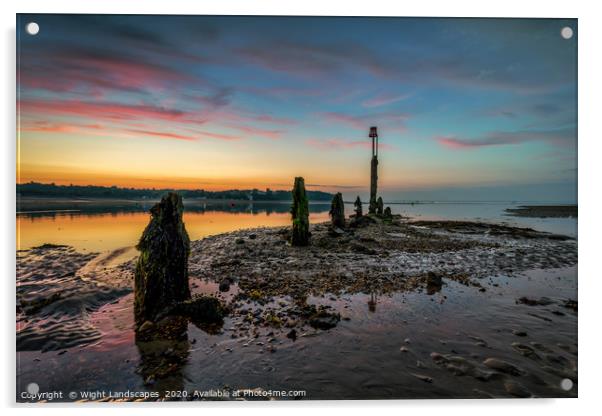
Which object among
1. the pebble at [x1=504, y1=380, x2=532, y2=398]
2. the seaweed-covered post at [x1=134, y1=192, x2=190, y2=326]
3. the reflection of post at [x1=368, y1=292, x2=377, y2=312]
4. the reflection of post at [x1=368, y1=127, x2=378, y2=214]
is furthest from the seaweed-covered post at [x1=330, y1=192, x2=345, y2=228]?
the pebble at [x1=504, y1=380, x2=532, y2=398]

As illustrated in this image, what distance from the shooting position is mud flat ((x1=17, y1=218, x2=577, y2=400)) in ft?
17.0

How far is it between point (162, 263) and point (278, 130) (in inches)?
275

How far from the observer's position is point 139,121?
894 cm

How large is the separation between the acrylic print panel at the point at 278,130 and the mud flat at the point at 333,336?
0.04m

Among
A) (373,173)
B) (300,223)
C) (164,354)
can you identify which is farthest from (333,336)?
(373,173)

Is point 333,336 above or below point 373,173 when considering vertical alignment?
below

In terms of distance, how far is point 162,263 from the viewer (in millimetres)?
7430

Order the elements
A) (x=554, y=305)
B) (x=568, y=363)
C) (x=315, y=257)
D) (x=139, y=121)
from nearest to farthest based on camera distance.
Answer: (x=568, y=363) < (x=554, y=305) < (x=139, y=121) < (x=315, y=257)

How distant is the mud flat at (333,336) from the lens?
517 centimetres

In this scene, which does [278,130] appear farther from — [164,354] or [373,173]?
[373,173]

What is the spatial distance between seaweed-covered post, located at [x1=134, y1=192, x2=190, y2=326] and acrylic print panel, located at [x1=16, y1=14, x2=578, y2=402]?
0.04 m
